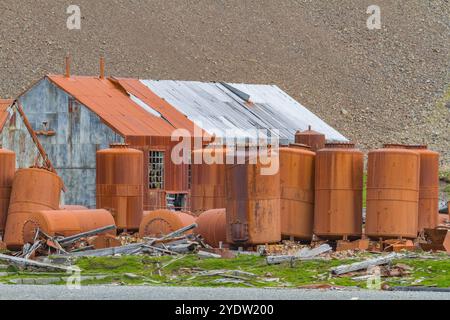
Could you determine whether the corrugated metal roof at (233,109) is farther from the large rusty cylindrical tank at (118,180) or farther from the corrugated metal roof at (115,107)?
the large rusty cylindrical tank at (118,180)

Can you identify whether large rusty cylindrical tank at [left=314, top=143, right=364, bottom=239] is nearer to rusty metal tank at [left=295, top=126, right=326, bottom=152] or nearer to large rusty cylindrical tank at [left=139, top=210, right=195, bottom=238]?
large rusty cylindrical tank at [left=139, top=210, right=195, bottom=238]

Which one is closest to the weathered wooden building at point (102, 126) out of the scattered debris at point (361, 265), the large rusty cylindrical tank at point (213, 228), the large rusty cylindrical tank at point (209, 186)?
the large rusty cylindrical tank at point (209, 186)

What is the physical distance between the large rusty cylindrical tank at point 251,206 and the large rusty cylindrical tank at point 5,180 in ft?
21.1

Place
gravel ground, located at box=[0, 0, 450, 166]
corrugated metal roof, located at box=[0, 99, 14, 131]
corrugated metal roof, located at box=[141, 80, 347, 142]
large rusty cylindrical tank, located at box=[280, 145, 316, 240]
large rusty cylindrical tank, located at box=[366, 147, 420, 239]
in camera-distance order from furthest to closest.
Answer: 1. gravel ground, located at box=[0, 0, 450, 166]
2. corrugated metal roof, located at box=[141, 80, 347, 142]
3. corrugated metal roof, located at box=[0, 99, 14, 131]
4. large rusty cylindrical tank, located at box=[280, 145, 316, 240]
5. large rusty cylindrical tank, located at box=[366, 147, 420, 239]

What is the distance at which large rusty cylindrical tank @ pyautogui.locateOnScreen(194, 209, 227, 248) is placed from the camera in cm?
3409

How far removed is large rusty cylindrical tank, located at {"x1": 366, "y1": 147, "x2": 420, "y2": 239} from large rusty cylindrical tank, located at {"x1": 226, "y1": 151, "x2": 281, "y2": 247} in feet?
8.42

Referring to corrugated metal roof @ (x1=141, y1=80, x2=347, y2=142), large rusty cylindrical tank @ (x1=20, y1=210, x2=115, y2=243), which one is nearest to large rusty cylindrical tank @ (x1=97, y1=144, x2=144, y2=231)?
large rusty cylindrical tank @ (x1=20, y1=210, x2=115, y2=243)

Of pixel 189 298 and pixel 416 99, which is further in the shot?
pixel 416 99

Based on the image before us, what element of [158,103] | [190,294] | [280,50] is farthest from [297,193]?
[280,50]
